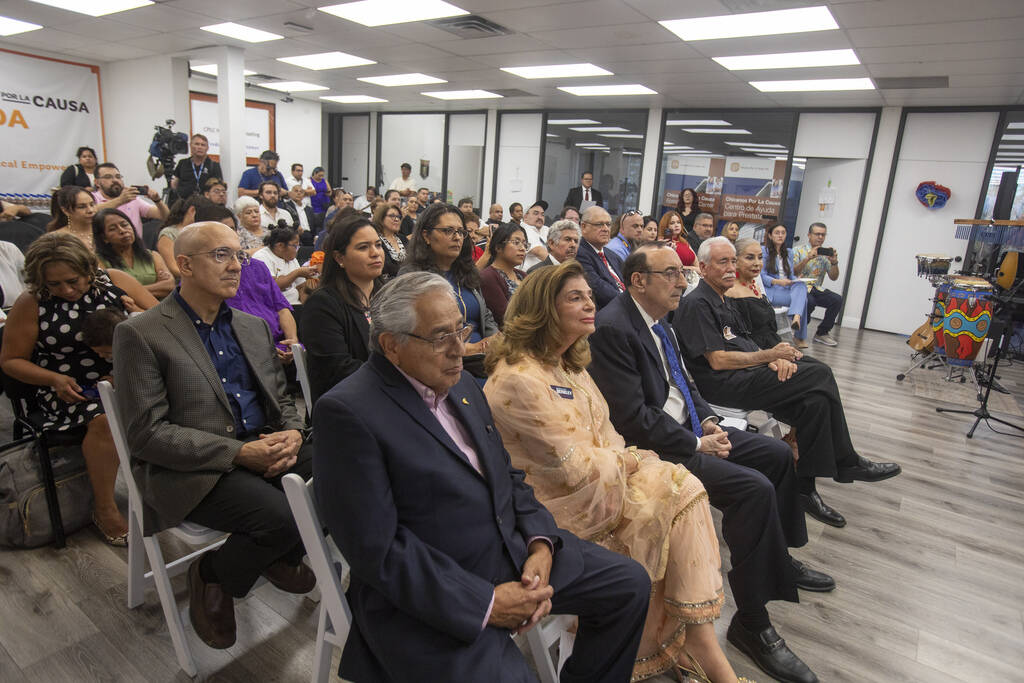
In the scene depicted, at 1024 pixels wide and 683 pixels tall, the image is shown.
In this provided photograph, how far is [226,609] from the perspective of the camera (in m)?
1.82

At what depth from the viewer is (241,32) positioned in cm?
689

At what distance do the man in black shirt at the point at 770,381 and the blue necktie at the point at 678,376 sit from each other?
20.5 inches

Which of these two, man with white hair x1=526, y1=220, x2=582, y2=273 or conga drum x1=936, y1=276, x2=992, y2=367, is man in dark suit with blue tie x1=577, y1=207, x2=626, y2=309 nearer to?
man with white hair x1=526, y1=220, x2=582, y2=273

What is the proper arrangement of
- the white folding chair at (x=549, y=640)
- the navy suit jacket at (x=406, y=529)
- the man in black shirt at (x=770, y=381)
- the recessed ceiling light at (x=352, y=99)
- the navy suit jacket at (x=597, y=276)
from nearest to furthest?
the navy suit jacket at (x=406, y=529) < the white folding chair at (x=549, y=640) < the man in black shirt at (x=770, y=381) < the navy suit jacket at (x=597, y=276) < the recessed ceiling light at (x=352, y=99)

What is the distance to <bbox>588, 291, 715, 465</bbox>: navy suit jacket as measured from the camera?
2.17m

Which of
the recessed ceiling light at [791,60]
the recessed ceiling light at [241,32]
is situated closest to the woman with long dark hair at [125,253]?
the recessed ceiling light at [241,32]

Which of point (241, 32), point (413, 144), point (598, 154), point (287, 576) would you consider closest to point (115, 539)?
point (287, 576)

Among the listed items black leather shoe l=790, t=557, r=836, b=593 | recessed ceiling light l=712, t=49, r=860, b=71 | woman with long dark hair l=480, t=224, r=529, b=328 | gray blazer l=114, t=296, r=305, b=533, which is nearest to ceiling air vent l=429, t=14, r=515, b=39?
recessed ceiling light l=712, t=49, r=860, b=71

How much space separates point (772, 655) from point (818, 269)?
245 inches

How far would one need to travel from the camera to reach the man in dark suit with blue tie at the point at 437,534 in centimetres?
124

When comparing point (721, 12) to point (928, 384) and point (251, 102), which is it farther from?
point (251, 102)

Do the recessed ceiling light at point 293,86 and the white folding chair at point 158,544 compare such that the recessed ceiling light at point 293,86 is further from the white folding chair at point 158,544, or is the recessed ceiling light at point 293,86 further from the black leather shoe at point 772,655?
the black leather shoe at point 772,655

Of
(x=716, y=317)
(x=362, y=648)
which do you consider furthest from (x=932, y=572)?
(x=362, y=648)

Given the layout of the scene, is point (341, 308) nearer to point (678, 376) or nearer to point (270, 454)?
point (270, 454)
